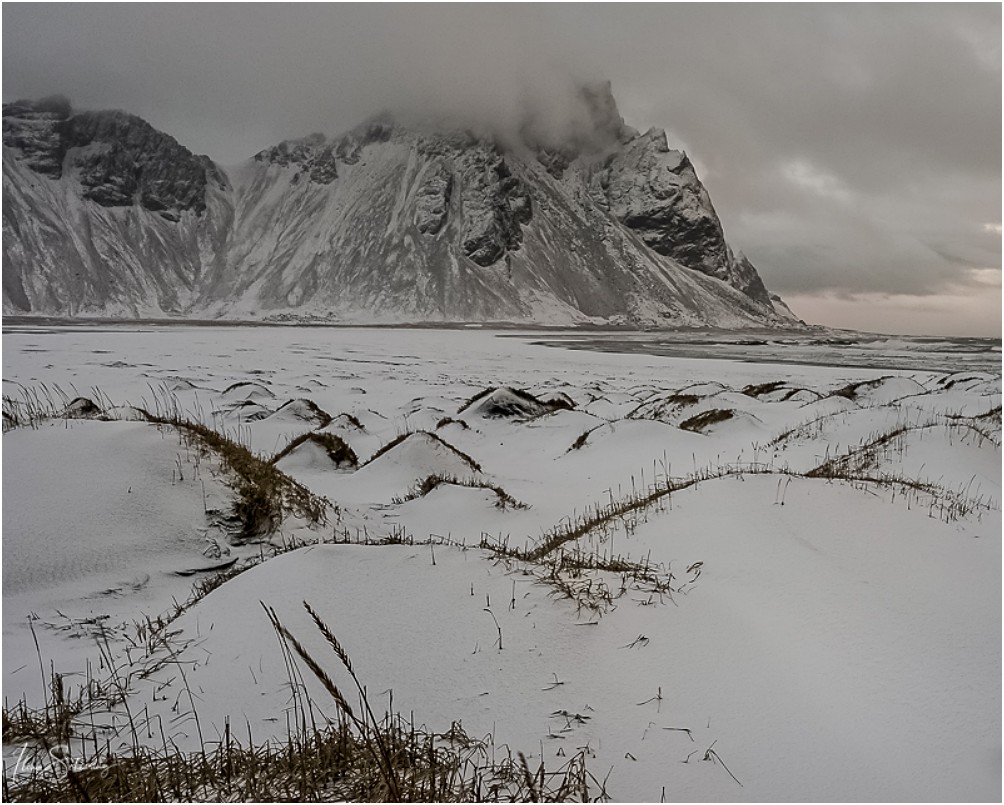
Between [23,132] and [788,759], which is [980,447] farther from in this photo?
[23,132]

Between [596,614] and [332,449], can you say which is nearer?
[596,614]

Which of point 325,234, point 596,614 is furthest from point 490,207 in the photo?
point 596,614

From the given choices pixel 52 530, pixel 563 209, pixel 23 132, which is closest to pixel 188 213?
pixel 23 132

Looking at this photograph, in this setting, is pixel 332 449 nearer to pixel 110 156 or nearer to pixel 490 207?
pixel 490 207

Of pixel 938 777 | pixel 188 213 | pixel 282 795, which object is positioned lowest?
pixel 938 777
